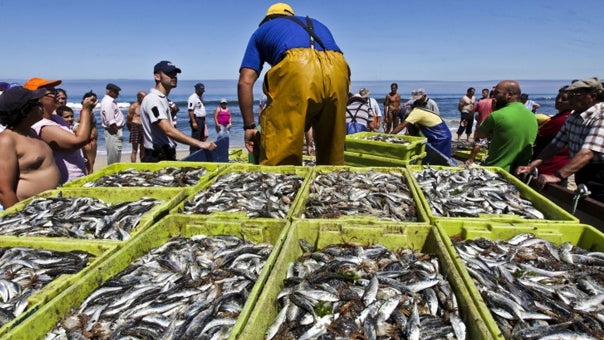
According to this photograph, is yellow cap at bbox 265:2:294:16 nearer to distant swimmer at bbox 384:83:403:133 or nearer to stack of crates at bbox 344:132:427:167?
stack of crates at bbox 344:132:427:167

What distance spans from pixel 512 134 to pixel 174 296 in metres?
5.57

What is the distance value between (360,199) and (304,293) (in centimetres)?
188

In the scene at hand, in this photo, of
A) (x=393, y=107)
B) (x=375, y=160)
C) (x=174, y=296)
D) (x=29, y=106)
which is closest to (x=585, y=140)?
(x=375, y=160)

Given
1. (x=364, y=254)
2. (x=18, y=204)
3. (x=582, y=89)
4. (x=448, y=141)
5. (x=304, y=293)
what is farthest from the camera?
(x=448, y=141)

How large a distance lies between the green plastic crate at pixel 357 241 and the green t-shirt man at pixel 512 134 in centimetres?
385

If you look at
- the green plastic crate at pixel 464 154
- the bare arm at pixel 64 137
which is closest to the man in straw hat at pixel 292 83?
the bare arm at pixel 64 137

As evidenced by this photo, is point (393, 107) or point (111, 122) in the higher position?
point (393, 107)

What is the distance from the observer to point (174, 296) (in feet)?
7.74

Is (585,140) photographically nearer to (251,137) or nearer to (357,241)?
(357,241)

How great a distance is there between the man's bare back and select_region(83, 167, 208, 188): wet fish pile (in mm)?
425

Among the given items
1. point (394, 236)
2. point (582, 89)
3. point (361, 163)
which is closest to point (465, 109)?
point (361, 163)

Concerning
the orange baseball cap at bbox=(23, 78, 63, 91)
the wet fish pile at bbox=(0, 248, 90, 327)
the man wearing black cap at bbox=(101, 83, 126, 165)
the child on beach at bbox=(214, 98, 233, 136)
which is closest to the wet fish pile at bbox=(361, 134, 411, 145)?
the orange baseball cap at bbox=(23, 78, 63, 91)

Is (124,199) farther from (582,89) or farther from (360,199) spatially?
(582,89)

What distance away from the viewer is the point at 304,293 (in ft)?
7.45
